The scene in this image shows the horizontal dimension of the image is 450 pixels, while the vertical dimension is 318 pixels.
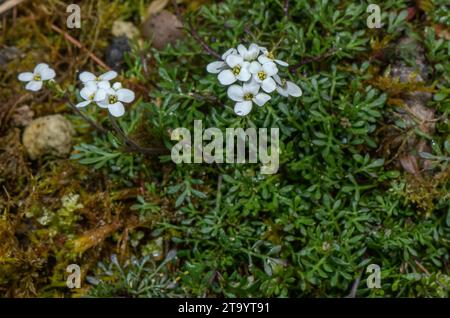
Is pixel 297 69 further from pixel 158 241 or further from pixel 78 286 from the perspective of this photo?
pixel 78 286

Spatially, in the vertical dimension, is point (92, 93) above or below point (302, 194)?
above

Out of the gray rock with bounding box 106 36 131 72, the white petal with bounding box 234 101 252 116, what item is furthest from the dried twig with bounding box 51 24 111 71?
the white petal with bounding box 234 101 252 116

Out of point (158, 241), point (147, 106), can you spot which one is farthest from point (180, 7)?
point (158, 241)

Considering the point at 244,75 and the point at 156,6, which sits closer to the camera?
the point at 244,75

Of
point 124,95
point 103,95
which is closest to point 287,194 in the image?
point 124,95

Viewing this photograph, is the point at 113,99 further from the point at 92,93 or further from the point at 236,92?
the point at 236,92

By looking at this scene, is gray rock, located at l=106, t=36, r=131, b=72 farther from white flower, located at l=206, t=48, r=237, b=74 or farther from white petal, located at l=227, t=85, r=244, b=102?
white petal, located at l=227, t=85, r=244, b=102

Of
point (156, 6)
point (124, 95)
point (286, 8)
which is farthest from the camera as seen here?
point (156, 6)
